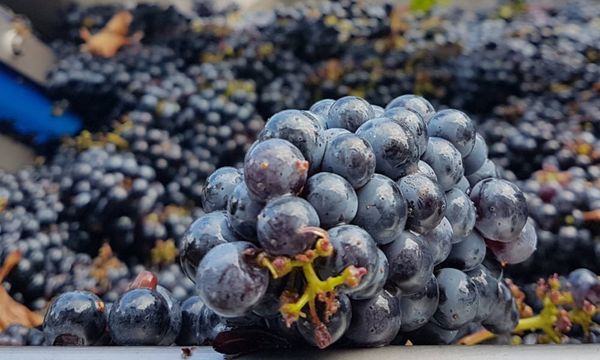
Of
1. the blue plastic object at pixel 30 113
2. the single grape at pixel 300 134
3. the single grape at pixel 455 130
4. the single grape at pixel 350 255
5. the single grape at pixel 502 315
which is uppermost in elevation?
the single grape at pixel 300 134

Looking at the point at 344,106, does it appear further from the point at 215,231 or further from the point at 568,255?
the point at 568,255

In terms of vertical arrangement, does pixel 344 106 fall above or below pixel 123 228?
above

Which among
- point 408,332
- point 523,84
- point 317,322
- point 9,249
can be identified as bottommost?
point 523,84

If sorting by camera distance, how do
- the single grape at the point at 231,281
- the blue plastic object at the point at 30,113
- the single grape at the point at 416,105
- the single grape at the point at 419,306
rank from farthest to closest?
the blue plastic object at the point at 30,113 < the single grape at the point at 416,105 < the single grape at the point at 419,306 < the single grape at the point at 231,281

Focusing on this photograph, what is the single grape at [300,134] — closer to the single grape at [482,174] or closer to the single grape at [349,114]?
the single grape at [349,114]

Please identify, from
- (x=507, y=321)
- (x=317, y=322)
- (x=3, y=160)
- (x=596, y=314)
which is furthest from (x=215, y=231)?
(x=3, y=160)

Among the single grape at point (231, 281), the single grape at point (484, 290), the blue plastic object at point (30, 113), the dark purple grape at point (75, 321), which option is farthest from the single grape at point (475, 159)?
the blue plastic object at point (30, 113)
